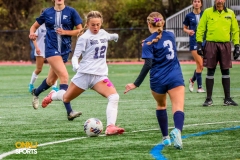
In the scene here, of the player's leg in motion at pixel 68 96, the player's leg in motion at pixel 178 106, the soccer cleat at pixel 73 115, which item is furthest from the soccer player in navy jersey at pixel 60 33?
the player's leg in motion at pixel 178 106

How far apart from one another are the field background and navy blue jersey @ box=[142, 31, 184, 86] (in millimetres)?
816

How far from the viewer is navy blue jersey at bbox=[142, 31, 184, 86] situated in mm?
8773

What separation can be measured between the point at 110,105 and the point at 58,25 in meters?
2.87

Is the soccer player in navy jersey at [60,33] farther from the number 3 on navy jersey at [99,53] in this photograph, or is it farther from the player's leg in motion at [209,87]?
the player's leg in motion at [209,87]

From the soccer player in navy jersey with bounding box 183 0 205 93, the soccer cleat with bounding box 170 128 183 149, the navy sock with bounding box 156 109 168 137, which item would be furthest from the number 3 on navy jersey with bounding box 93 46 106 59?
the soccer player in navy jersey with bounding box 183 0 205 93

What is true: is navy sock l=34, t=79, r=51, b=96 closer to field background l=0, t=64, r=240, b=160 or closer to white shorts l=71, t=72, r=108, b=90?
field background l=0, t=64, r=240, b=160

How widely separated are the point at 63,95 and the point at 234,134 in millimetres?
2882

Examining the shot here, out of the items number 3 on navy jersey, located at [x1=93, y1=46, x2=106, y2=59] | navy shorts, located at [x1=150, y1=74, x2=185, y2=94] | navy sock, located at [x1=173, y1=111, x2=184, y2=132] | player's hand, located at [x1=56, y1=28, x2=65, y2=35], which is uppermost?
player's hand, located at [x1=56, y1=28, x2=65, y2=35]

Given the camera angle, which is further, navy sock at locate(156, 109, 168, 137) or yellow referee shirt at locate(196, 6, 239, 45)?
yellow referee shirt at locate(196, 6, 239, 45)

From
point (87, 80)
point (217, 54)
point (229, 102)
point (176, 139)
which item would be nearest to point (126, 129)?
point (87, 80)

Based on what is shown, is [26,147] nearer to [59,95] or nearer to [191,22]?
[59,95]

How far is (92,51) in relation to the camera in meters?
10.3

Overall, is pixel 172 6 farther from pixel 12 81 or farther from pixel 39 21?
pixel 39 21

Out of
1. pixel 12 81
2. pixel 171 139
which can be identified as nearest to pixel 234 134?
pixel 171 139
